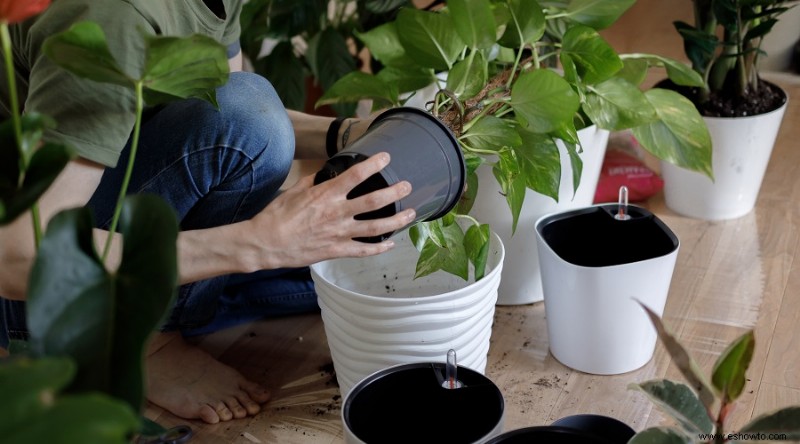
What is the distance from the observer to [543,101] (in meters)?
1.22

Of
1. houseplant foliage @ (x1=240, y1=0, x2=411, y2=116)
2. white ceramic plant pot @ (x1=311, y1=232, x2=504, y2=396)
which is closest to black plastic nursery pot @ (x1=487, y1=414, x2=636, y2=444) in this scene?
white ceramic plant pot @ (x1=311, y1=232, x2=504, y2=396)

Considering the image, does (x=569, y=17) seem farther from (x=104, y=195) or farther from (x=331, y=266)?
(x=104, y=195)

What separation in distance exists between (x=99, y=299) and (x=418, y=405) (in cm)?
51

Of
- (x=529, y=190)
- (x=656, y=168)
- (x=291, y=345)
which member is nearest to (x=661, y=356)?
(x=529, y=190)

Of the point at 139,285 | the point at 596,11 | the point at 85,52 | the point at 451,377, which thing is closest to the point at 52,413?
the point at 139,285

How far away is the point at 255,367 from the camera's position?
57.4 inches

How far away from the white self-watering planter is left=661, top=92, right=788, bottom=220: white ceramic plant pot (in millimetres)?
401

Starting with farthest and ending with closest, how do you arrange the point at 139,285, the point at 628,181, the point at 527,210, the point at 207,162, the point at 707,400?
the point at 628,181 → the point at 527,210 → the point at 207,162 → the point at 707,400 → the point at 139,285

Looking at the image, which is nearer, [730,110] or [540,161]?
[540,161]

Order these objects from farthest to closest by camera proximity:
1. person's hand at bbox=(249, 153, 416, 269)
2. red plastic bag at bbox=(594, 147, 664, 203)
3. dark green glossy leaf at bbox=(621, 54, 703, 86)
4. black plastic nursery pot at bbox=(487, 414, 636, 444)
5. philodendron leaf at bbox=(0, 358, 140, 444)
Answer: red plastic bag at bbox=(594, 147, 664, 203), dark green glossy leaf at bbox=(621, 54, 703, 86), person's hand at bbox=(249, 153, 416, 269), black plastic nursery pot at bbox=(487, 414, 636, 444), philodendron leaf at bbox=(0, 358, 140, 444)

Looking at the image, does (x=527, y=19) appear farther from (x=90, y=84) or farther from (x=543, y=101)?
(x=90, y=84)

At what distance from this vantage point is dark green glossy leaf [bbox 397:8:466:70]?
Result: 132 cm

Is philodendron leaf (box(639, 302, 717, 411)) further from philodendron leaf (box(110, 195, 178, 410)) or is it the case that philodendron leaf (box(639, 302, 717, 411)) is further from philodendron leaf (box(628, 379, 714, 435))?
philodendron leaf (box(110, 195, 178, 410))

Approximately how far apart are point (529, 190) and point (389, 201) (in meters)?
0.50
